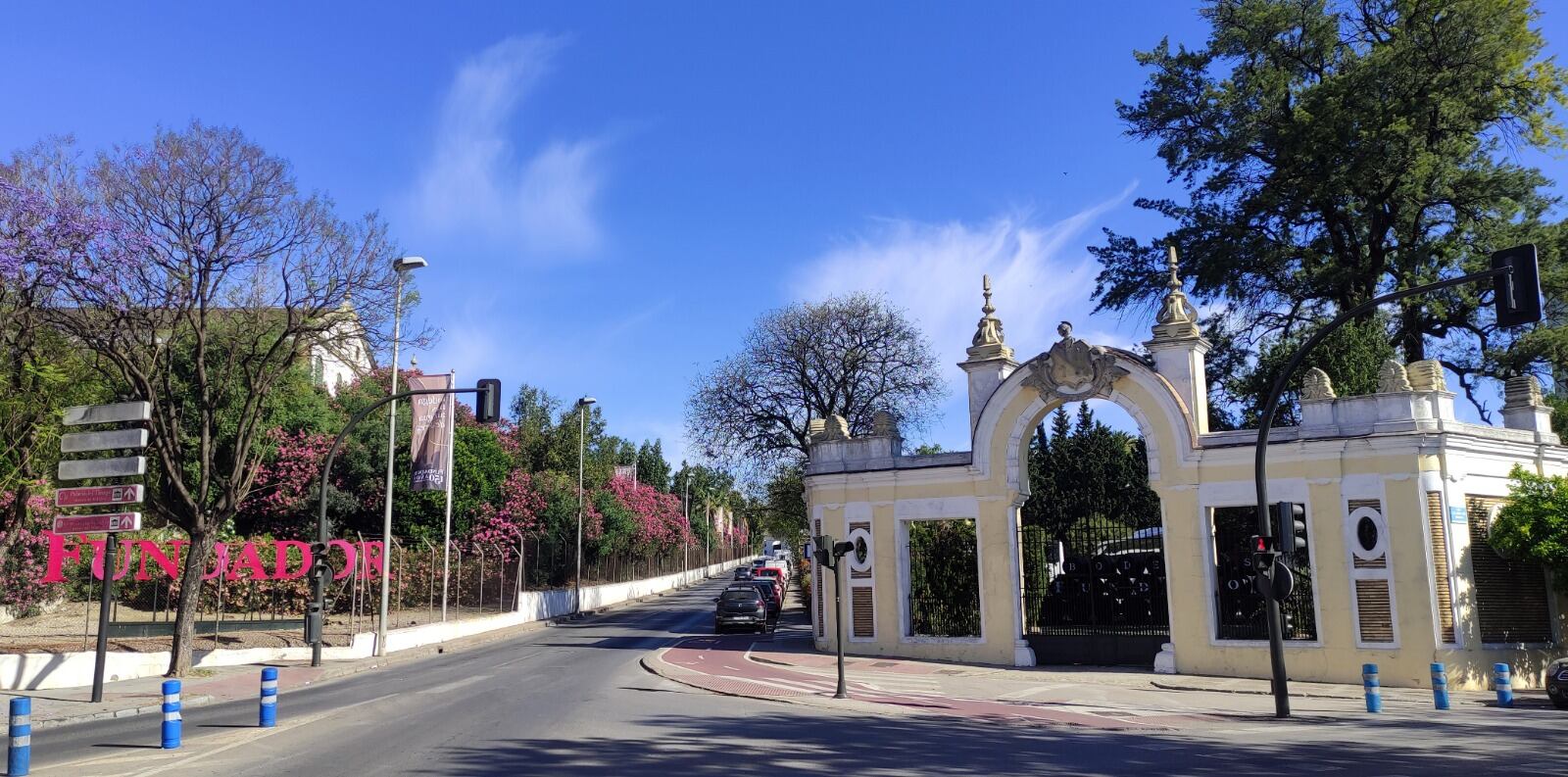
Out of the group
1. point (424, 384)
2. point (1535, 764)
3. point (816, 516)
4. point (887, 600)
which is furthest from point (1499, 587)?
point (424, 384)

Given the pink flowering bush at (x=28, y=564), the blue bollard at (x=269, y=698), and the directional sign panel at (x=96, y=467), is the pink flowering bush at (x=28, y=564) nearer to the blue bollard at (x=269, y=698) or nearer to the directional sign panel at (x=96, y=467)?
the directional sign panel at (x=96, y=467)

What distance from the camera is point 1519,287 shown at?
42.6ft

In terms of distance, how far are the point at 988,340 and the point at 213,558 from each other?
2328 centimetres

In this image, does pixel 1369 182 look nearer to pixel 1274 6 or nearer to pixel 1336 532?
pixel 1274 6

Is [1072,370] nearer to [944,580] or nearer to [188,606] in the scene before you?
[944,580]

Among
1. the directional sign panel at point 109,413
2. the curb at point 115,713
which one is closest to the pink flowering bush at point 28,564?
the directional sign panel at point 109,413

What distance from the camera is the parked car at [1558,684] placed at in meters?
16.6

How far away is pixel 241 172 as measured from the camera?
67.4ft

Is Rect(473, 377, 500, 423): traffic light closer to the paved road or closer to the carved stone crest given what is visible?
the paved road

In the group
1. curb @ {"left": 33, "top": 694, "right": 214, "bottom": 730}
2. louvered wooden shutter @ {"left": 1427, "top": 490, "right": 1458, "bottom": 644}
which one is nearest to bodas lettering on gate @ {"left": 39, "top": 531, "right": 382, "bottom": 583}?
curb @ {"left": 33, "top": 694, "right": 214, "bottom": 730}

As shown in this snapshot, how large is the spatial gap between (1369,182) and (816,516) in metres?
20.7

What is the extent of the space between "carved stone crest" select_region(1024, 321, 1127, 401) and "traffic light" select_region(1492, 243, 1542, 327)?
9.43 metres

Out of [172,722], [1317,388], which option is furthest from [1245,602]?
[172,722]

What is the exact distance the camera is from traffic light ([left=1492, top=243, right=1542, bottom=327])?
41.9 ft
